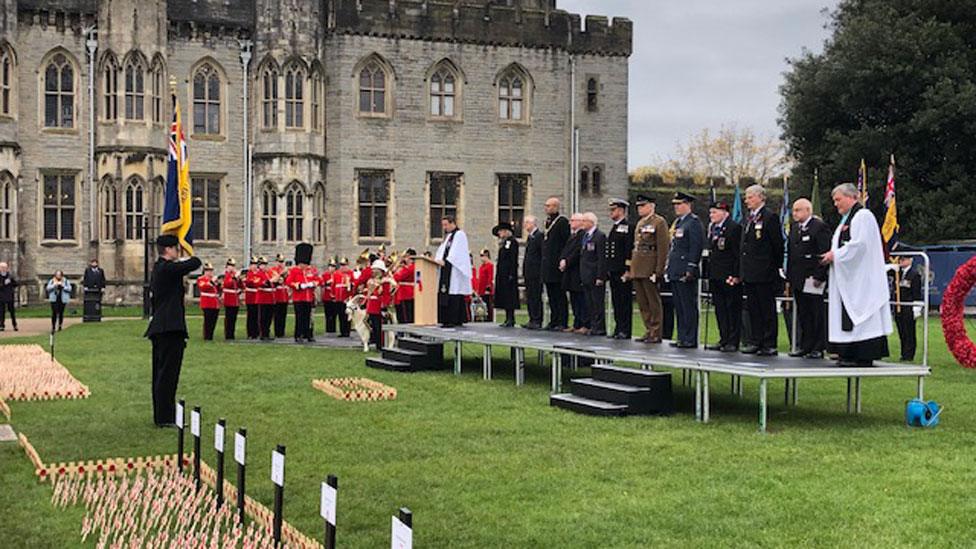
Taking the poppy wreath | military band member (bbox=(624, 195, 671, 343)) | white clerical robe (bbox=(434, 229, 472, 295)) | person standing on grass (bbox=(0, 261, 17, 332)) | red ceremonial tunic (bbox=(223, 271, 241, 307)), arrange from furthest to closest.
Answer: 1. person standing on grass (bbox=(0, 261, 17, 332))
2. red ceremonial tunic (bbox=(223, 271, 241, 307))
3. white clerical robe (bbox=(434, 229, 472, 295))
4. the poppy wreath
5. military band member (bbox=(624, 195, 671, 343))

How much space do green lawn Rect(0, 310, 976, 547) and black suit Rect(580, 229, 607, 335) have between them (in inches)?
82.7

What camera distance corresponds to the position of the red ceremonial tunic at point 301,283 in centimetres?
2491

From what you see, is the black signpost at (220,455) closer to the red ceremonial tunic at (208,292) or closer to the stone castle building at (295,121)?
the red ceremonial tunic at (208,292)

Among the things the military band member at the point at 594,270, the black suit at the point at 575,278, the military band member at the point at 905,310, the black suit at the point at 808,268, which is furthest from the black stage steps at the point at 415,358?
the military band member at the point at 905,310

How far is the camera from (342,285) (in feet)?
84.8

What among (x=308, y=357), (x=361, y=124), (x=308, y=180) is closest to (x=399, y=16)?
(x=361, y=124)

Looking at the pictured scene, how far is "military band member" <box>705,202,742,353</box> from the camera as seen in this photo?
14445mm

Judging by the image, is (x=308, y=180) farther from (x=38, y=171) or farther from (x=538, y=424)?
(x=538, y=424)

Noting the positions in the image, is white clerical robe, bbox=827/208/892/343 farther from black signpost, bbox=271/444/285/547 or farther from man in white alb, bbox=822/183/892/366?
black signpost, bbox=271/444/285/547

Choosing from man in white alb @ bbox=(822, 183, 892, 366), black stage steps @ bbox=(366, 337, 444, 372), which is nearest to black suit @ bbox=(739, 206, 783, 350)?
man in white alb @ bbox=(822, 183, 892, 366)

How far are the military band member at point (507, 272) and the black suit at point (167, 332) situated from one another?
777 centimetres

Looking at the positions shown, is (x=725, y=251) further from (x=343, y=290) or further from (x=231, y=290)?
(x=231, y=290)

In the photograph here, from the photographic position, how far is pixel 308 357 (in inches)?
825

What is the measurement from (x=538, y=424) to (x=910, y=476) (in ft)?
14.1
